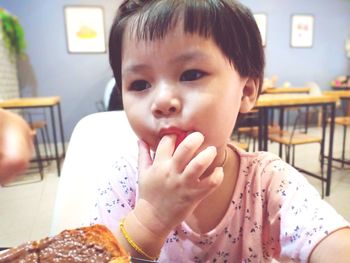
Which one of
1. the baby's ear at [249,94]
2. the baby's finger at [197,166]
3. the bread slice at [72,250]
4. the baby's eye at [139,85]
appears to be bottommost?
the bread slice at [72,250]

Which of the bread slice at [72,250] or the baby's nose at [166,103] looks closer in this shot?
the bread slice at [72,250]

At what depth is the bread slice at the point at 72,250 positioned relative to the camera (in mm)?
349

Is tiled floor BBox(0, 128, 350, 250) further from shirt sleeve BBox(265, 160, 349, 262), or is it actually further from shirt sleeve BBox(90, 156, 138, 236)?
shirt sleeve BBox(265, 160, 349, 262)

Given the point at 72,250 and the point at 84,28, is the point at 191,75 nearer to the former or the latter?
the point at 72,250

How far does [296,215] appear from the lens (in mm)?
577

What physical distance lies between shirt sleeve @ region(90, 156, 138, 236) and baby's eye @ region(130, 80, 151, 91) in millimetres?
269

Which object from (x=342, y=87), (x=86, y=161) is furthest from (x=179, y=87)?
(x=342, y=87)

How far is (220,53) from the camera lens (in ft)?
1.81

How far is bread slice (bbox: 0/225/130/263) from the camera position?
0.35 metres

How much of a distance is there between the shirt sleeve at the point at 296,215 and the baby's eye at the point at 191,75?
298mm

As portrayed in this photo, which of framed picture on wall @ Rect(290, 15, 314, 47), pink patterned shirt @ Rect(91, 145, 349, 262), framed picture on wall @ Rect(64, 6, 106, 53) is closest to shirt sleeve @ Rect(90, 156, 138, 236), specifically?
pink patterned shirt @ Rect(91, 145, 349, 262)

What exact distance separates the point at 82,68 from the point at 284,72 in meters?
3.53

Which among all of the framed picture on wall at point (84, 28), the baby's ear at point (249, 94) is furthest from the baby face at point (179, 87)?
the framed picture on wall at point (84, 28)

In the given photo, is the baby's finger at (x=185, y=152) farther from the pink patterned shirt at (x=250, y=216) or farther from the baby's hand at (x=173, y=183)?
the pink patterned shirt at (x=250, y=216)
